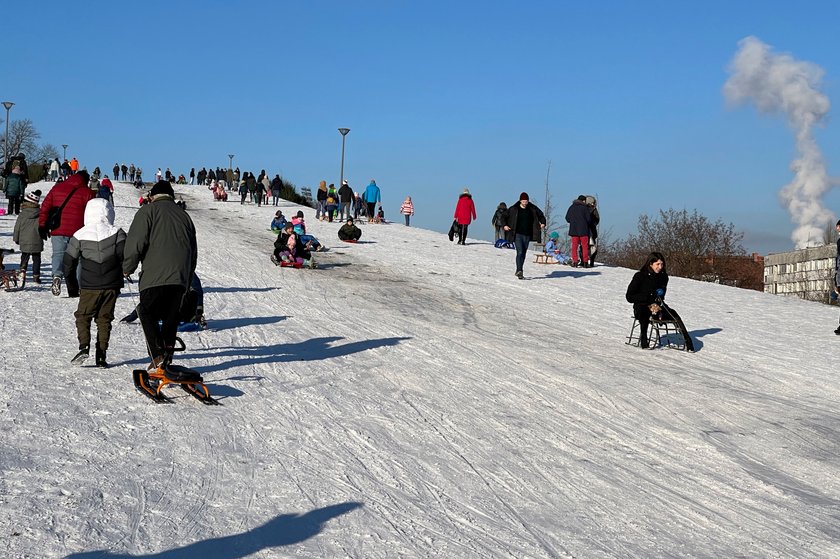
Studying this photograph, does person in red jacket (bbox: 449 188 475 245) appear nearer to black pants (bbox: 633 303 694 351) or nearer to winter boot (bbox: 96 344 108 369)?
black pants (bbox: 633 303 694 351)

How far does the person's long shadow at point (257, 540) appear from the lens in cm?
499

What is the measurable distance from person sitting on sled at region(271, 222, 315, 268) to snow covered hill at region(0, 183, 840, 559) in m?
5.15

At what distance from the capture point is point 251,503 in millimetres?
5992

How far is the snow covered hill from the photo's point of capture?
569 centimetres

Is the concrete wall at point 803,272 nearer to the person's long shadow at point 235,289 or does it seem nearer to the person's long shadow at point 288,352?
the person's long shadow at point 235,289

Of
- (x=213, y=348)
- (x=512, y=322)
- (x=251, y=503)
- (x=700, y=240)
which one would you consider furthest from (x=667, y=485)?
(x=700, y=240)

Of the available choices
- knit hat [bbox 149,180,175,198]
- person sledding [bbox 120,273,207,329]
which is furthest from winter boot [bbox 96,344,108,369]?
knit hat [bbox 149,180,175,198]

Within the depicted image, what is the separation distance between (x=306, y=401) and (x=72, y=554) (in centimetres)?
425

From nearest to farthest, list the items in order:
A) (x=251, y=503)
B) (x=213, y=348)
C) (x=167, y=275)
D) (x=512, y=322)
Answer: (x=251, y=503), (x=167, y=275), (x=213, y=348), (x=512, y=322)

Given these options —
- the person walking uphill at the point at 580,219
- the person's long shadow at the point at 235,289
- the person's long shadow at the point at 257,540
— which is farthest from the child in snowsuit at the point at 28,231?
the person walking uphill at the point at 580,219

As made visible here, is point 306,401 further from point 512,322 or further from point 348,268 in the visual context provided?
point 348,268

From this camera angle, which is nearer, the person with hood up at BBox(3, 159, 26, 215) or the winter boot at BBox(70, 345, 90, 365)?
the winter boot at BBox(70, 345, 90, 365)

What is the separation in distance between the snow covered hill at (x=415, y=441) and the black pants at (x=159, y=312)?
55 cm

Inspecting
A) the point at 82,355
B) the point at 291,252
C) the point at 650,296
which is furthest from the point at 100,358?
the point at 291,252
